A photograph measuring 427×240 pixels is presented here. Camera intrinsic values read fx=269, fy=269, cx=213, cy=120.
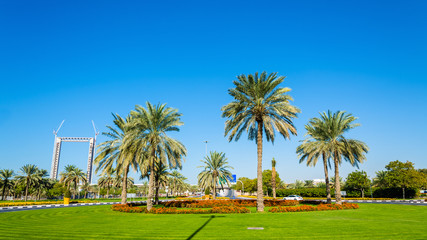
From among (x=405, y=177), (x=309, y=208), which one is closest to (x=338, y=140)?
(x=309, y=208)

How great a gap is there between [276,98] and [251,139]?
19.6 feet

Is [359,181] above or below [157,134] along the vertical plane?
below

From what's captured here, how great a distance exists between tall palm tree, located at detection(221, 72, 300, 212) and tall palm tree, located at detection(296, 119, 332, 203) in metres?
9.06

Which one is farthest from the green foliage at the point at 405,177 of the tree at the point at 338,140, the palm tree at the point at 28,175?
the palm tree at the point at 28,175

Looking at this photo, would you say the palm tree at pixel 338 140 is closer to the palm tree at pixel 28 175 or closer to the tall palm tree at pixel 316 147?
the tall palm tree at pixel 316 147

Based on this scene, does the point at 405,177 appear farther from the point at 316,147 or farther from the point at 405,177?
the point at 316,147

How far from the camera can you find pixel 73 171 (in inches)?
2650

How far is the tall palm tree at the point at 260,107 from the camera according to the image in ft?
88.6

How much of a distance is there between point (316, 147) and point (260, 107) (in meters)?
13.2

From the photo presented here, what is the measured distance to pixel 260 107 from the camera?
27203 millimetres

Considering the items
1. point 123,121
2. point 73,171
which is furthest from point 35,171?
point 123,121

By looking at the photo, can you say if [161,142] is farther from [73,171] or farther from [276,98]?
[73,171]

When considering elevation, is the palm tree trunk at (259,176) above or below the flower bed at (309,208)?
above

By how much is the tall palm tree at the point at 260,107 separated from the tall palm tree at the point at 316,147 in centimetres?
906
